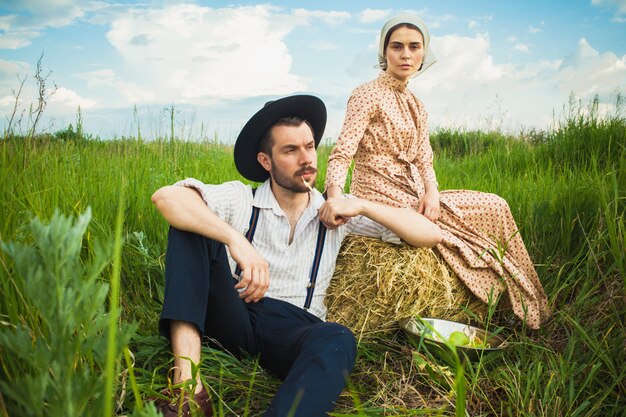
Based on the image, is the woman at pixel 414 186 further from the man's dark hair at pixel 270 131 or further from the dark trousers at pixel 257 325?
the dark trousers at pixel 257 325

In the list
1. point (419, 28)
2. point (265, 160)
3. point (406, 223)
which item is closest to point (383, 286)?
point (406, 223)

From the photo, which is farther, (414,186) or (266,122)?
(414,186)

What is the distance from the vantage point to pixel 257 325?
119 inches

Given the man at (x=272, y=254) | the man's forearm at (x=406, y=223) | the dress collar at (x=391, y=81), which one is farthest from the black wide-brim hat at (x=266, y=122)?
the man's forearm at (x=406, y=223)

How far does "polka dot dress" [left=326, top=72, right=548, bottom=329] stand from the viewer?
11.8ft

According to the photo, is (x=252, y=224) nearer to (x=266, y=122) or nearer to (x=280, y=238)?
(x=280, y=238)

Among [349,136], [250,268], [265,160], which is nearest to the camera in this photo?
[250,268]

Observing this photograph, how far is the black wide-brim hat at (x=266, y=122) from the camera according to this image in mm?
3318

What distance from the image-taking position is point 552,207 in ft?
14.2

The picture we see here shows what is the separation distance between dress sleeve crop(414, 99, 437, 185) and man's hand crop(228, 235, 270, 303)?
1.64 m

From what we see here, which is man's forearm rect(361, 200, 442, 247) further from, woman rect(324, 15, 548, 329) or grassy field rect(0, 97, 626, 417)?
grassy field rect(0, 97, 626, 417)

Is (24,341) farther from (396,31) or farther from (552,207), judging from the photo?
(552,207)

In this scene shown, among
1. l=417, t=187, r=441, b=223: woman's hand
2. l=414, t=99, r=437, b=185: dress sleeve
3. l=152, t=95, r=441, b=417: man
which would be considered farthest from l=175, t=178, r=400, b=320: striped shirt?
l=414, t=99, r=437, b=185: dress sleeve

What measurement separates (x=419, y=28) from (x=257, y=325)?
235cm
